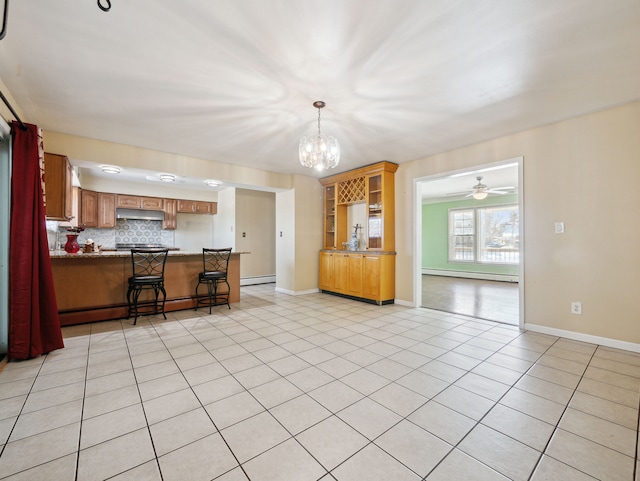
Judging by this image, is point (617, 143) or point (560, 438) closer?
point (560, 438)

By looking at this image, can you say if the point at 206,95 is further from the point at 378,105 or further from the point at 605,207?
the point at 605,207

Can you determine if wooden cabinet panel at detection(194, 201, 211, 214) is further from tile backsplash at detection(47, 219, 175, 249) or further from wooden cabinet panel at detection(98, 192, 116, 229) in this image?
wooden cabinet panel at detection(98, 192, 116, 229)

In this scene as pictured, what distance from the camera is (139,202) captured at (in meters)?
6.74

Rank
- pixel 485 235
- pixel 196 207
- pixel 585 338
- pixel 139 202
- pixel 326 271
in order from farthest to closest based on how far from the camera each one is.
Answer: pixel 485 235
pixel 196 207
pixel 139 202
pixel 326 271
pixel 585 338

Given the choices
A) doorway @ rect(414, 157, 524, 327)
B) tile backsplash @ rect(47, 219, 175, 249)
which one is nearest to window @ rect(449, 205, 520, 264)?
doorway @ rect(414, 157, 524, 327)

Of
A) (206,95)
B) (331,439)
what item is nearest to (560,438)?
(331,439)

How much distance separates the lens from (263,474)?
1.33 m

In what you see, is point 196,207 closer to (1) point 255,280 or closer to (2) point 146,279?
(1) point 255,280

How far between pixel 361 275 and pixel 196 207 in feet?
16.4

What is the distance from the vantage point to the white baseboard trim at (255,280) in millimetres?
7163

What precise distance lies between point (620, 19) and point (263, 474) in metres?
3.33

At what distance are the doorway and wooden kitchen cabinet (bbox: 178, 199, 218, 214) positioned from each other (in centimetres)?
556

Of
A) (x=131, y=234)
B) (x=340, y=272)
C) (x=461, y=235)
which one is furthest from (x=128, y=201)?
(x=461, y=235)

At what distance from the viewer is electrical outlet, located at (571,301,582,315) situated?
318 cm
